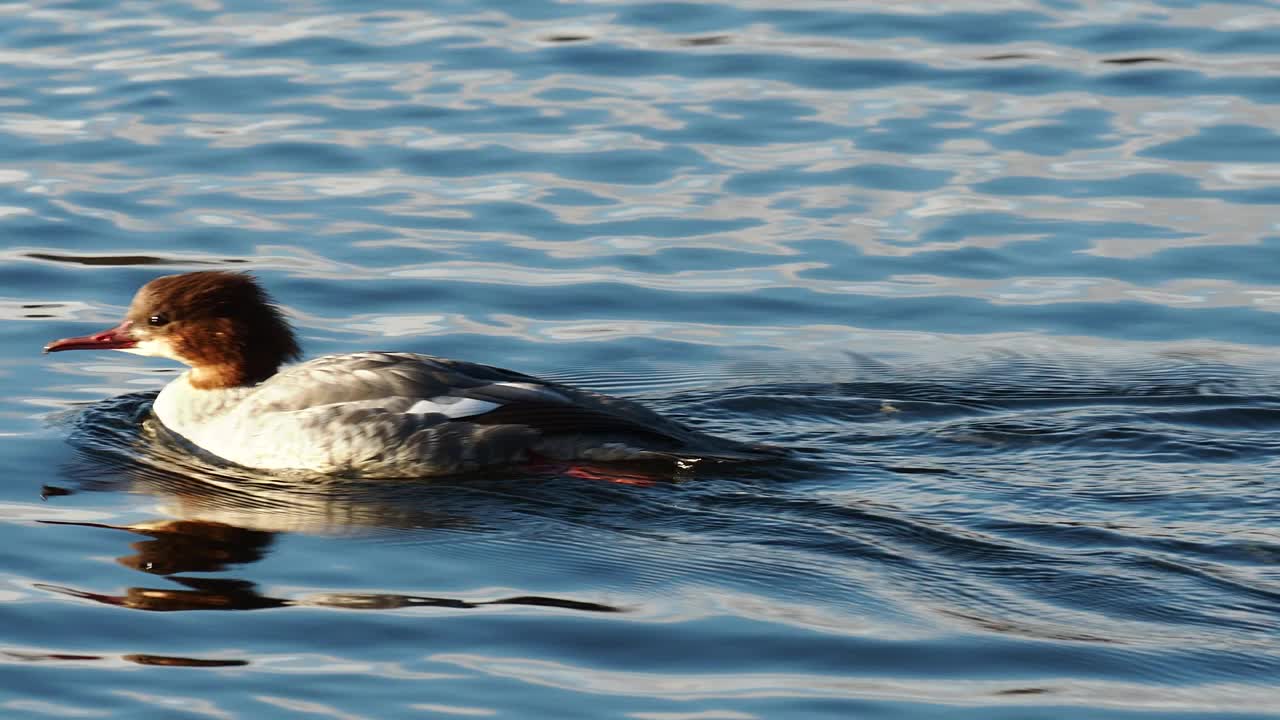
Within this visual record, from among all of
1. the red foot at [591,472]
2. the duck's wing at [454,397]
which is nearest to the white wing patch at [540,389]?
the duck's wing at [454,397]

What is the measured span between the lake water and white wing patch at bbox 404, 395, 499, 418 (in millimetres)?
307

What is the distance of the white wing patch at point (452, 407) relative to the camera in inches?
340

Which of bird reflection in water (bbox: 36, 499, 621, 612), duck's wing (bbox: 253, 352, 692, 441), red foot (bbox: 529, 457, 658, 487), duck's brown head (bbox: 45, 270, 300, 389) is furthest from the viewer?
duck's brown head (bbox: 45, 270, 300, 389)

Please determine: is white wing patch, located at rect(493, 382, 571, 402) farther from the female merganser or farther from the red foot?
the red foot

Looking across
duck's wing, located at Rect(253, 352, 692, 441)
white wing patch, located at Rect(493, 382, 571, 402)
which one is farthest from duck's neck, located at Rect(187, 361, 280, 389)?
white wing patch, located at Rect(493, 382, 571, 402)

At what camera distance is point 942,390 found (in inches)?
373

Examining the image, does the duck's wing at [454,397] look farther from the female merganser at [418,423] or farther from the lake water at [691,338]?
the lake water at [691,338]

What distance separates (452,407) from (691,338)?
7.23 ft

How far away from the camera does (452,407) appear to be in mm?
8641

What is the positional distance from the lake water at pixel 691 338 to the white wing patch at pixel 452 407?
0.31m

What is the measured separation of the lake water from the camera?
646 cm

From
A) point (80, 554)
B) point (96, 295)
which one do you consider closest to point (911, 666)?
point (80, 554)

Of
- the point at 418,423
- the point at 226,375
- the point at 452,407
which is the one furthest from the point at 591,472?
the point at 226,375

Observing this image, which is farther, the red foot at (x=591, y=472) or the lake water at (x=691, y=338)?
the red foot at (x=591, y=472)
